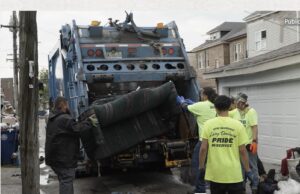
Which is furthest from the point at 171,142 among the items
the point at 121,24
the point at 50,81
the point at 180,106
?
the point at 50,81

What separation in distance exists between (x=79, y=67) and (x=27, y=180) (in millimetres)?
2300

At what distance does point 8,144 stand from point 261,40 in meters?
15.8

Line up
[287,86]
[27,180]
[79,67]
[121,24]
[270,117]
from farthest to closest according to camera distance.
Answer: [270,117], [287,86], [121,24], [79,67], [27,180]

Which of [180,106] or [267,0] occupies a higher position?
[267,0]

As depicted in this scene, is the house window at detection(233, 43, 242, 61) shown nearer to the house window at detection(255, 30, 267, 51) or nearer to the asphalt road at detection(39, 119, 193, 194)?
the house window at detection(255, 30, 267, 51)

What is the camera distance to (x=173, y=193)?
784 centimetres

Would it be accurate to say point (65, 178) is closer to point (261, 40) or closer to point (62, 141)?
point (62, 141)

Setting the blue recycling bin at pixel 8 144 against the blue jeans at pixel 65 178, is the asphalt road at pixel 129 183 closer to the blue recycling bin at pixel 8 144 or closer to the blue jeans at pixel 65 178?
the blue jeans at pixel 65 178

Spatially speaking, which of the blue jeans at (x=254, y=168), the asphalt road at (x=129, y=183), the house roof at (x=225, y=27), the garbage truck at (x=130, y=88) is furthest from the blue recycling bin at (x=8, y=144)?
the house roof at (x=225, y=27)

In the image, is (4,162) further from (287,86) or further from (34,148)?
(287,86)

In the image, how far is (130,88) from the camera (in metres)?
8.55

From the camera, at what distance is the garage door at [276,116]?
33.4 ft

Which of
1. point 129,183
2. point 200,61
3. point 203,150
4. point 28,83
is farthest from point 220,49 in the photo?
point 203,150

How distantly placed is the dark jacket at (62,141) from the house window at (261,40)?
19067 millimetres
